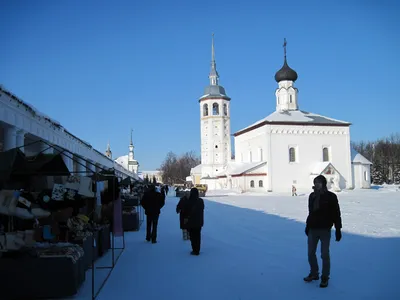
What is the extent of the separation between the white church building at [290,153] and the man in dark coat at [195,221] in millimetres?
46908


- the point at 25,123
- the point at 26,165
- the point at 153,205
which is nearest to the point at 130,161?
the point at 25,123

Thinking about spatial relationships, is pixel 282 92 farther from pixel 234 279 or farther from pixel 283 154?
pixel 234 279

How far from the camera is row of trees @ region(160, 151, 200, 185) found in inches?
4619

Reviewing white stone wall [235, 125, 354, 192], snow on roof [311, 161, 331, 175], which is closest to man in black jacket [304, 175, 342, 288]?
white stone wall [235, 125, 354, 192]

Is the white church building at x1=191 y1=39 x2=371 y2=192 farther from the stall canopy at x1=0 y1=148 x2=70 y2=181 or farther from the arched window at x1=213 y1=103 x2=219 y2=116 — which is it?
the stall canopy at x1=0 y1=148 x2=70 y2=181

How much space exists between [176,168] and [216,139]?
162ft

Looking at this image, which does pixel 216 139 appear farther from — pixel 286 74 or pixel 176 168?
pixel 176 168

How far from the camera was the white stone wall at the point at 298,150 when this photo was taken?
57438 millimetres

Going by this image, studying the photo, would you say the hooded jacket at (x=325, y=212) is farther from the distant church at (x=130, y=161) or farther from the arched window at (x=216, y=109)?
the distant church at (x=130, y=161)

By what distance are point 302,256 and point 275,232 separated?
4369 mm

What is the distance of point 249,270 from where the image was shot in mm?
8008

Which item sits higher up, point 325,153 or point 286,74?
point 286,74

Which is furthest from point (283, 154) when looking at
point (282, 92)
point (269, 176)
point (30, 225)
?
point (30, 225)

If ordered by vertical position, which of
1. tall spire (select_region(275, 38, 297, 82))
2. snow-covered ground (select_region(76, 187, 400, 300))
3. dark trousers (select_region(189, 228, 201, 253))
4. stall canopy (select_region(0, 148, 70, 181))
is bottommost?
snow-covered ground (select_region(76, 187, 400, 300))
